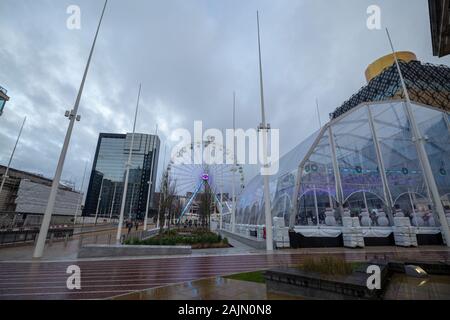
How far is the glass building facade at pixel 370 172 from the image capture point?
19047 mm

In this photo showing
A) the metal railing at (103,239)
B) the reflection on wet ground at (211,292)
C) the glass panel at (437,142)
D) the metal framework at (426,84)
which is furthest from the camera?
the metal framework at (426,84)

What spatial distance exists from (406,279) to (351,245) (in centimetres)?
1004

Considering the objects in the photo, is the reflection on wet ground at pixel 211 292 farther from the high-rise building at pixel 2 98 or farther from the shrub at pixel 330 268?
the high-rise building at pixel 2 98

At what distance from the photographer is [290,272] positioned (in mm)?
5359

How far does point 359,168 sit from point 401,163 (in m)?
4.04

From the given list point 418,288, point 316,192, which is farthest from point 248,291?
point 316,192

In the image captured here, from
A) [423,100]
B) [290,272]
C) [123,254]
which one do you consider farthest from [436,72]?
[123,254]

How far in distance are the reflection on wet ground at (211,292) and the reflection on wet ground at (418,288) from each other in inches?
97.6

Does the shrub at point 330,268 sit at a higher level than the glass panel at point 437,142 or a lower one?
lower

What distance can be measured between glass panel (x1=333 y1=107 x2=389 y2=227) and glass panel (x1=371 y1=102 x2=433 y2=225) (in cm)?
99

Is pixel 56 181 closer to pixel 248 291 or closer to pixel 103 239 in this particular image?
pixel 103 239

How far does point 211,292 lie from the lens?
541 centimetres

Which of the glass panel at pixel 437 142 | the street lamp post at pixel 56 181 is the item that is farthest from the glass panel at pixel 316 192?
the street lamp post at pixel 56 181
